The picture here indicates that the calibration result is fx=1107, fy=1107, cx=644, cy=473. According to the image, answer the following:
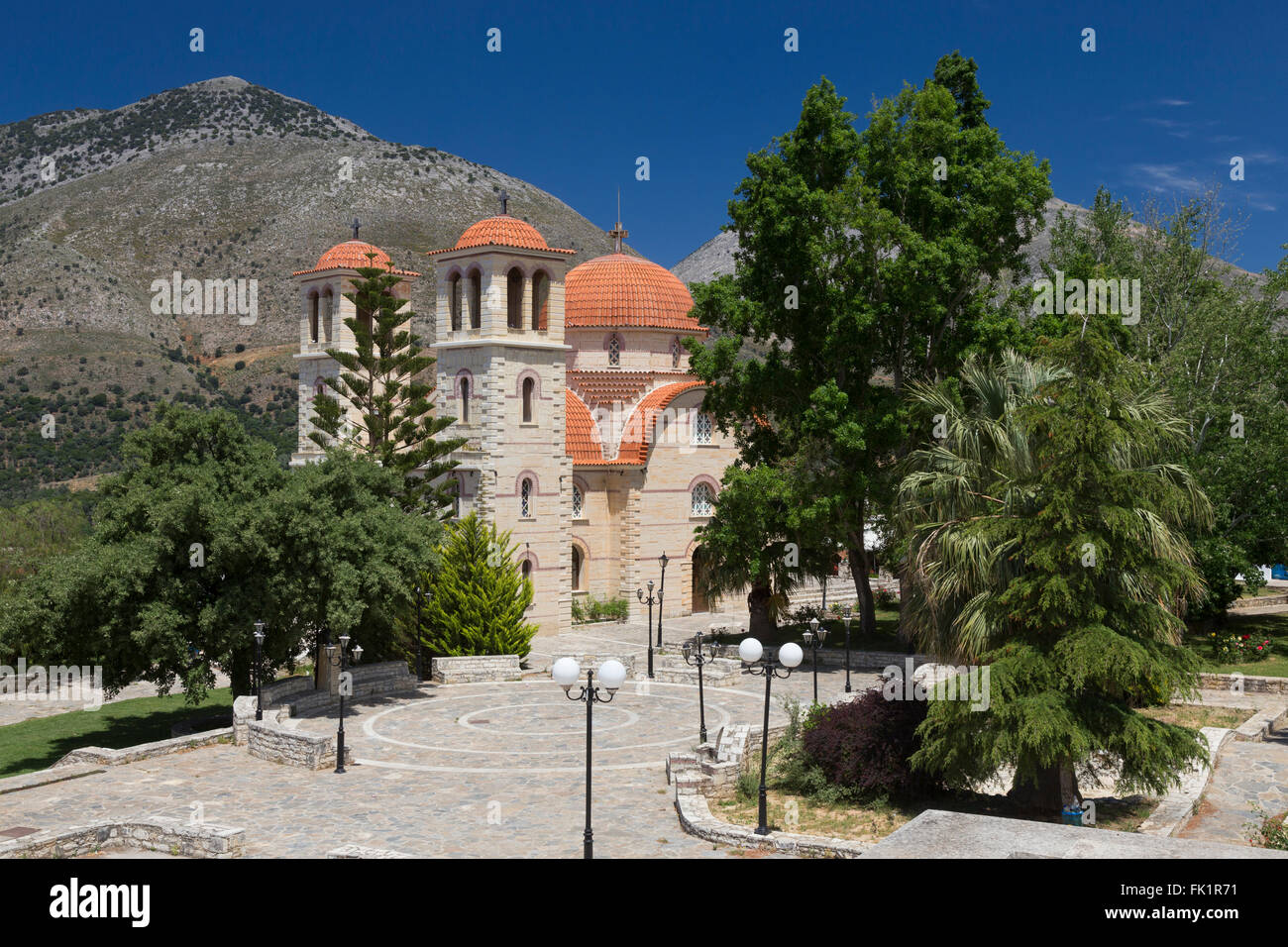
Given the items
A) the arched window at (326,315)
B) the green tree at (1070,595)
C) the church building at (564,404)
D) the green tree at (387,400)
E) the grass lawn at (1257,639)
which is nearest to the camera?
the green tree at (1070,595)

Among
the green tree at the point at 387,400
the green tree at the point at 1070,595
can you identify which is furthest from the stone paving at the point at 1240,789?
the green tree at the point at 387,400

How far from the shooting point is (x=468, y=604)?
3089 centimetres

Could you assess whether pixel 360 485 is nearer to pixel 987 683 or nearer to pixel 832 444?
pixel 832 444

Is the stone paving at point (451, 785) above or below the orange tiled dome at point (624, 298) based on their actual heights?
below

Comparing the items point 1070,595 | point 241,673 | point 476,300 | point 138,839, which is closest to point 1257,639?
point 1070,595

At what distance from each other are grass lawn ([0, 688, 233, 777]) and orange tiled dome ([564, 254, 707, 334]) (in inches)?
801

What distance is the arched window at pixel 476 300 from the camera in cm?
3706

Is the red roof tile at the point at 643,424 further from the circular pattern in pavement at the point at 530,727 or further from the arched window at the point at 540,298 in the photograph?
the circular pattern in pavement at the point at 530,727

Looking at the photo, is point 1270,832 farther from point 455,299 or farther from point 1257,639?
point 455,299

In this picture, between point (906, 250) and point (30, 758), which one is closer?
point (30, 758)

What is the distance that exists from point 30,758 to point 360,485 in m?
9.55

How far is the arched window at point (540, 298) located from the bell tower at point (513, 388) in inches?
1.3

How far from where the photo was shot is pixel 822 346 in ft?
102
